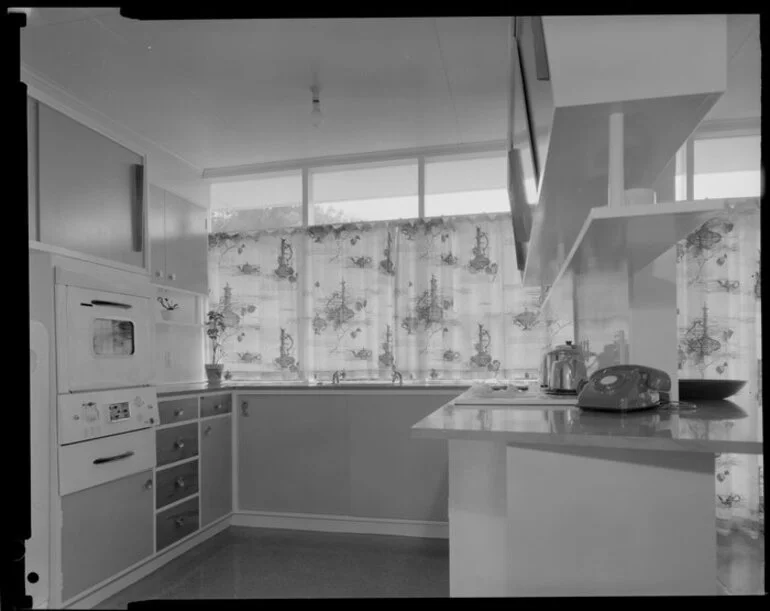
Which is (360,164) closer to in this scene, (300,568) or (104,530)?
(300,568)

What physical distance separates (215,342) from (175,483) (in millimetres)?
1472

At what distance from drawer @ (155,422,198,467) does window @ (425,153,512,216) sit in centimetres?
216

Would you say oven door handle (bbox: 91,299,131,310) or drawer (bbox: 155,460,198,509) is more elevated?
oven door handle (bbox: 91,299,131,310)

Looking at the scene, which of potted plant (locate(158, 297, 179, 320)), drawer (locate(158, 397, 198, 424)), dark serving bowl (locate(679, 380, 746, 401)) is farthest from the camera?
potted plant (locate(158, 297, 179, 320))

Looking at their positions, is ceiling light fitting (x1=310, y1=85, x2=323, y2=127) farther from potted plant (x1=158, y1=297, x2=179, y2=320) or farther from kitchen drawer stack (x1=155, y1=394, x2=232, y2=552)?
kitchen drawer stack (x1=155, y1=394, x2=232, y2=552)

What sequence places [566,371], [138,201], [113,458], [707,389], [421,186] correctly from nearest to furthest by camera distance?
1. [707,389]
2. [566,371]
3. [113,458]
4. [138,201]
5. [421,186]

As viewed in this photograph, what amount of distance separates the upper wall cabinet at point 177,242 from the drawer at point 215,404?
75cm

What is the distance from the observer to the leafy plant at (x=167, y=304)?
4.23 metres

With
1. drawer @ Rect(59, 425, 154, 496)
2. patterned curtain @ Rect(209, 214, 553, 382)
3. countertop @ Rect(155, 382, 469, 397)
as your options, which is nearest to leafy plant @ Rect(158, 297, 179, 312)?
patterned curtain @ Rect(209, 214, 553, 382)

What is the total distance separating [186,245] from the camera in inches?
158

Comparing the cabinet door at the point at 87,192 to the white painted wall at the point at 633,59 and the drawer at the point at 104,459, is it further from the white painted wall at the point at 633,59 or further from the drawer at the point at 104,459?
the white painted wall at the point at 633,59

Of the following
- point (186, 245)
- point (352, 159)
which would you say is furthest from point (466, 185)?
point (186, 245)

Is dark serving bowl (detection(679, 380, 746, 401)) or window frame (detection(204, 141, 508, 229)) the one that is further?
window frame (detection(204, 141, 508, 229))

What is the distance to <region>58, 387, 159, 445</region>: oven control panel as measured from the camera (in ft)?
8.41
